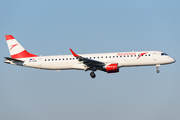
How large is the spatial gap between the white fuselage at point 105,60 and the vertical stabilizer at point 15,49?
1638 millimetres

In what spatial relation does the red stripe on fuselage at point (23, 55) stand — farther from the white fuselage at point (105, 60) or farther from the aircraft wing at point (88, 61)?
the aircraft wing at point (88, 61)

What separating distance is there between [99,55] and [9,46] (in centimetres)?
1741

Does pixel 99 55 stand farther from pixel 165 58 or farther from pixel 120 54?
pixel 165 58

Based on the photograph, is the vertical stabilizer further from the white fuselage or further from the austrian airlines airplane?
the white fuselage

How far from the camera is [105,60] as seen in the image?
180 ft

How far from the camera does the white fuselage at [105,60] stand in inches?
2132

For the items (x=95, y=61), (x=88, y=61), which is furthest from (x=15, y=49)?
(x=95, y=61)

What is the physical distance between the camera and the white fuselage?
5416 centimetres

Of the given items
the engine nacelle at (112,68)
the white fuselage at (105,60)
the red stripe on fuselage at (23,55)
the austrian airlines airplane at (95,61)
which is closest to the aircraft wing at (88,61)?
the austrian airlines airplane at (95,61)

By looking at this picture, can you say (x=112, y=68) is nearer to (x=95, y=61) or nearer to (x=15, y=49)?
(x=95, y=61)

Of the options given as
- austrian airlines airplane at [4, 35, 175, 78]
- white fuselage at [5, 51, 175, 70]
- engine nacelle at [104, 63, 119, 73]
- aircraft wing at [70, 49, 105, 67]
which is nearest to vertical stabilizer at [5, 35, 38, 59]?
austrian airlines airplane at [4, 35, 175, 78]

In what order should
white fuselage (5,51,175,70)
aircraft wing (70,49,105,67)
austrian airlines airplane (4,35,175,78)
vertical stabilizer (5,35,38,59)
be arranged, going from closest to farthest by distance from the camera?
1. aircraft wing (70,49,105,67)
2. austrian airlines airplane (4,35,175,78)
3. white fuselage (5,51,175,70)
4. vertical stabilizer (5,35,38,59)

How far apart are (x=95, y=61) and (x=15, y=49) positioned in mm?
16281

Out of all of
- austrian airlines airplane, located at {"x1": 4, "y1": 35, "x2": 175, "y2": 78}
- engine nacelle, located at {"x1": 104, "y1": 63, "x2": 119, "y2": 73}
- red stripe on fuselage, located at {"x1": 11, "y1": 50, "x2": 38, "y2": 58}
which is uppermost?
red stripe on fuselage, located at {"x1": 11, "y1": 50, "x2": 38, "y2": 58}
